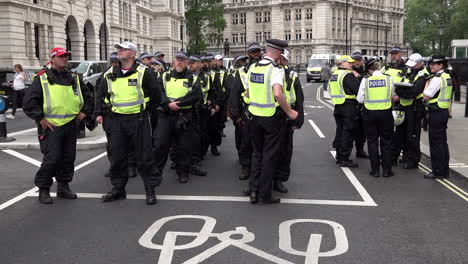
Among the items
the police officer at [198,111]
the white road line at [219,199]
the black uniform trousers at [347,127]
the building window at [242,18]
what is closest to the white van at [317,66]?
the black uniform trousers at [347,127]

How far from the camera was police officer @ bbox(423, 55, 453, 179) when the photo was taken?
26.5 ft

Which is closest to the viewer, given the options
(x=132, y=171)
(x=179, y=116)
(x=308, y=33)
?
(x=179, y=116)

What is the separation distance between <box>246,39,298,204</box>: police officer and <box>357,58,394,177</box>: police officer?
2.35 metres

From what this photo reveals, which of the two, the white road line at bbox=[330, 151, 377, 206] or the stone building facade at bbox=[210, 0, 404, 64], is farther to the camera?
the stone building facade at bbox=[210, 0, 404, 64]

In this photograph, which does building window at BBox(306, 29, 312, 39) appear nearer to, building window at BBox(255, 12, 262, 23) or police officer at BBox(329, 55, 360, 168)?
building window at BBox(255, 12, 262, 23)

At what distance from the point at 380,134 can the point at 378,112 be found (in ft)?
1.28

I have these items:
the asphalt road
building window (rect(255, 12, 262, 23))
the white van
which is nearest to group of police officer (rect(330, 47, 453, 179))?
the asphalt road

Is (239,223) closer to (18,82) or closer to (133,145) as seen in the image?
(133,145)

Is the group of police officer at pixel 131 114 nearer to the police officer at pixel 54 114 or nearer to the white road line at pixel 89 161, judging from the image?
the police officer at pixel 54 114

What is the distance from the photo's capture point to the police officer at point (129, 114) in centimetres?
661

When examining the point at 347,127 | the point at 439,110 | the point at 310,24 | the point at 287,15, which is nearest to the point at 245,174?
the point at 347,127

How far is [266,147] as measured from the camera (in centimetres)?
659

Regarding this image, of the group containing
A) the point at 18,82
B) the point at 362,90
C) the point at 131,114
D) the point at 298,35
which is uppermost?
the point at 298,35

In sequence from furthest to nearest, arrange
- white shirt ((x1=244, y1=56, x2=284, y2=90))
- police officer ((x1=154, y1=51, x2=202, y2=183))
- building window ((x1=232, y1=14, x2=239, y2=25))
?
building window ((x1=232, y1=14, x2=239, y2=25)) → police officer ((x1=154, y1=51, x2=202, y2=183)) → white shirt ((x1=244, y1=56, x2=284, y2=90))
